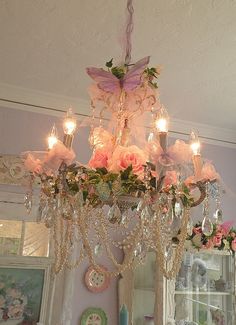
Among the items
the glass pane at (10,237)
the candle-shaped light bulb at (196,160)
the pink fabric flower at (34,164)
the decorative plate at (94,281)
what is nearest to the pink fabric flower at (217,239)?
the decorative plate at (94,281)

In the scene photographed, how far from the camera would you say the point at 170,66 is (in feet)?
7.18

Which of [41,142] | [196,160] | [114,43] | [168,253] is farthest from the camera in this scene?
[41,142]

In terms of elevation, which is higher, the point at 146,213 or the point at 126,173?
the point at 126,173

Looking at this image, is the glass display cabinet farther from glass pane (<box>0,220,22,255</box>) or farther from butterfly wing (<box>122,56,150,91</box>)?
butterfly wing (<box>122,56,150,91</box>)

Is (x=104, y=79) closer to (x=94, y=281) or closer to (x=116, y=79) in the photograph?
(x=116, y=79)

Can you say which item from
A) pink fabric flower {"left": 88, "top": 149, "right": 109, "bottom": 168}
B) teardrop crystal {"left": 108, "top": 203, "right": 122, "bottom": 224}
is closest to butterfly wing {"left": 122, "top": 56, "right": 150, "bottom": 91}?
pink fabric flower {"left": 88, "top": 149, "right": 109, "bottom": 168}

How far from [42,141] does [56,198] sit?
1502 millimetres

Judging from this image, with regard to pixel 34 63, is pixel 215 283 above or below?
below

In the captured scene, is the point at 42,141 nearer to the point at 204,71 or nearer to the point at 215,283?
the point at 204,71

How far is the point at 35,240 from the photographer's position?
8.19 feet

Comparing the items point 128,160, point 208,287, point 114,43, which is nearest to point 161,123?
point 128,160

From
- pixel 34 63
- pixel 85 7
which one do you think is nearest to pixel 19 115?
pixel 34 63

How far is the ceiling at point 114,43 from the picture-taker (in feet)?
5.67

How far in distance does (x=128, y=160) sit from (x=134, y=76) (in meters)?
0.35
